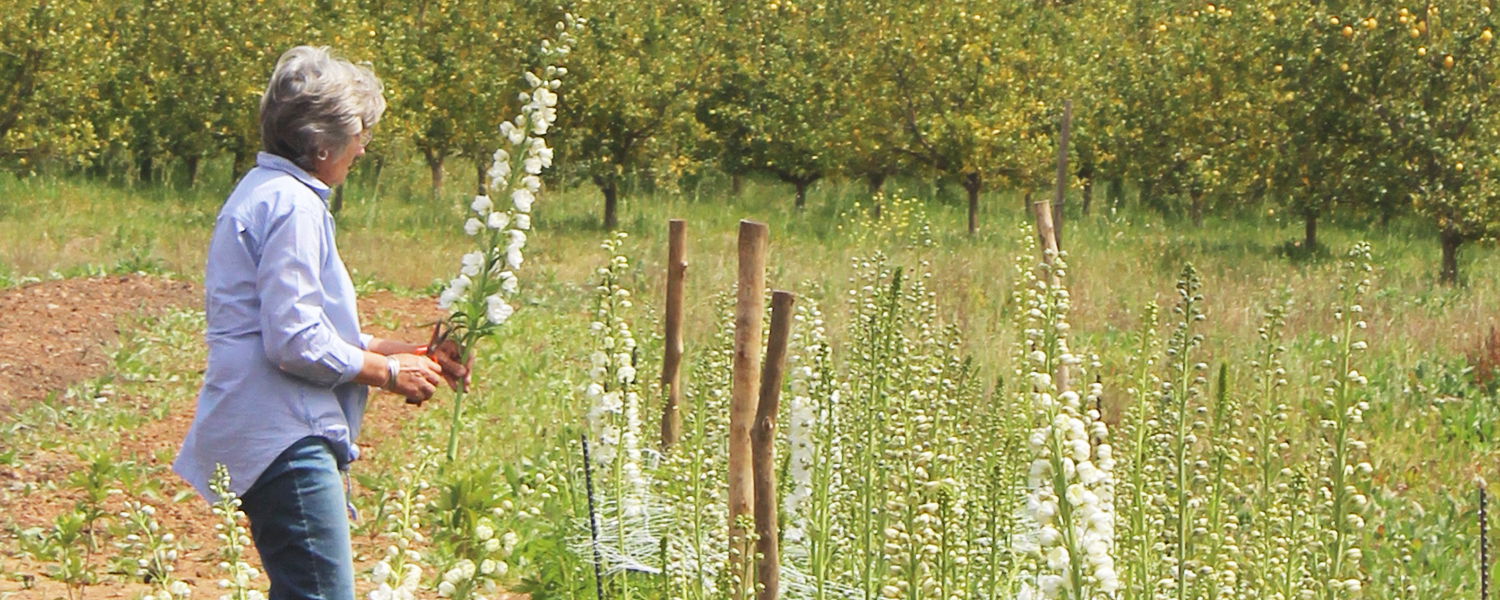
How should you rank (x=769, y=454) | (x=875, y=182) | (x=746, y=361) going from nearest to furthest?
(x=769, y=454)
(x=746, y=361)
(x=875, y=182)

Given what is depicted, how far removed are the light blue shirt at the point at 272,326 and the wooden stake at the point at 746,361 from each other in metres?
1.57

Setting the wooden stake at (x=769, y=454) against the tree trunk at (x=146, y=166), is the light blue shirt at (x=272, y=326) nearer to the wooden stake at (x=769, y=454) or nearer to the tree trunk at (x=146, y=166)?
the wooden stake at (x=769, y=454)

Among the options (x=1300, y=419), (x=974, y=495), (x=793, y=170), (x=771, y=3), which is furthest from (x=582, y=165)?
(x=974, y=495)

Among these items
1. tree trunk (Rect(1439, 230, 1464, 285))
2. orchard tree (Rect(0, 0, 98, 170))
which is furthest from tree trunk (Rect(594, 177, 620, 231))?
tree trunk (Rect(1439, 230, 1464, 285))

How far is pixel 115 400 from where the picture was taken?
9102 mm

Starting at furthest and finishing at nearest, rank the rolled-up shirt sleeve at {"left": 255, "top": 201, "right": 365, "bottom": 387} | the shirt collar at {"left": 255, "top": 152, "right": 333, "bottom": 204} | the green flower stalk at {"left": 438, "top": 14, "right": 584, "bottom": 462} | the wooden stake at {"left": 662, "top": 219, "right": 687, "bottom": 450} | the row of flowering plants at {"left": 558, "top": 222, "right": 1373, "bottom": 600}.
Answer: the wooden stake at {"left": 662, "top": 219, "right": 687, "bottom": 450} → the row of flowering plants at {"left": 558, "top": 222, "right": 1373, "bottom": 600} → the green flower stalk at {"left": 438, "top": 14, "right": 584, "bottom": 462} → the shirt collar at {"left": 255, "top": 152, "right": 333, "bottom": 204} → the rolled-up shirt sleeve at {"left": 255, "top": 201, "right": 365, "bottom": 387}

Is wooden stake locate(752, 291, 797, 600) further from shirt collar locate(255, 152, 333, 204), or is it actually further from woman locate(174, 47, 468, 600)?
shirt collar locate(255, 152, 333, 204)

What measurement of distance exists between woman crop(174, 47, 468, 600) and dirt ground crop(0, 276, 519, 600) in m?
2.38

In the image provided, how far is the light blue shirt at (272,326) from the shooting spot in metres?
3.17

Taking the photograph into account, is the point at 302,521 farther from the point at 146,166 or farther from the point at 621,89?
the point at 146,166

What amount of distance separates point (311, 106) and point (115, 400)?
6.49m

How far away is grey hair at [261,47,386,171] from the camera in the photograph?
3.23 m

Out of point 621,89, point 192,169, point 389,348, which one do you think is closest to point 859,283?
point 389,348

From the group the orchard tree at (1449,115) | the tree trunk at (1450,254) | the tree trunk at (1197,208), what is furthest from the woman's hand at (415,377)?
the tree trunk at (1197,208)
